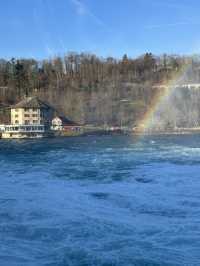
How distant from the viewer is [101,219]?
7.31m

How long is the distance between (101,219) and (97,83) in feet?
181

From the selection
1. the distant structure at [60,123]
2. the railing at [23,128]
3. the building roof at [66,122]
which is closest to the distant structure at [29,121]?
the railing at [23,128]

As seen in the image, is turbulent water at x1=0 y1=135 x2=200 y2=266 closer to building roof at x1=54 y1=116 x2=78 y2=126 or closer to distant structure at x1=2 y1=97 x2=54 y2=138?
distant structure at x1=2 y1=97 x2=54 y2=138

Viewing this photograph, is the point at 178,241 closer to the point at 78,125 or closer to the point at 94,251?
the point at 94,251

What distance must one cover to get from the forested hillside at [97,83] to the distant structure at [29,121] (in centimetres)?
698

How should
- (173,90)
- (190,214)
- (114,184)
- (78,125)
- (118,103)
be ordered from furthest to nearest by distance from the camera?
(173,90)
(118,103)
(78,125)
(114,184)
(190,214)

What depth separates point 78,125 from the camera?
50.2 m

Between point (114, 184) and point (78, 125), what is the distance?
39472 mm

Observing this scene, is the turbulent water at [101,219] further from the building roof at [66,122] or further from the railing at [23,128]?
the building roof at [66,122]

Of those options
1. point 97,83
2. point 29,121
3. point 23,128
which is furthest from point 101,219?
point 97,83

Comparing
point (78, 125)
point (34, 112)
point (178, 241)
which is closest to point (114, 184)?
point (178, 241)

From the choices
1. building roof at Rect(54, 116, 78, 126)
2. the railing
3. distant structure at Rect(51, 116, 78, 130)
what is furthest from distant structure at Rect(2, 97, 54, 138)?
building roof at Rect(54, 116, 78, 126)

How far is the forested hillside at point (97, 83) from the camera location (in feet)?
181

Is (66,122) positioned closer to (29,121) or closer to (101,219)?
(29,121)
